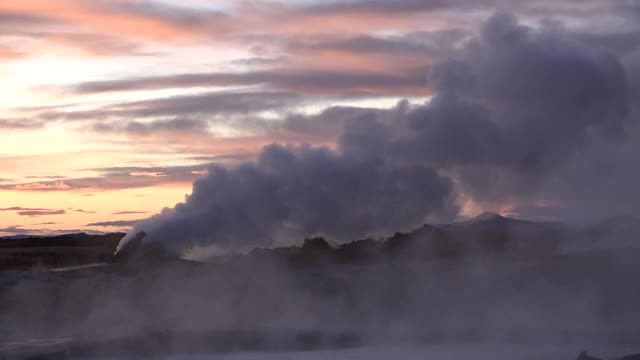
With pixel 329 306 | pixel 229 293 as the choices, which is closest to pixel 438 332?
pixel 329 306

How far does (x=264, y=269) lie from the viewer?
40844 millimetres

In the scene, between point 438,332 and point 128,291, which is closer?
point 438,332

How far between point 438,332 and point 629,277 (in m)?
11.9

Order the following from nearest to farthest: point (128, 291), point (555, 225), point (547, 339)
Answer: point (547, 339) < point (128, 291) < point (555, 225)

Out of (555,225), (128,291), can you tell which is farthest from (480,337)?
(555,225)

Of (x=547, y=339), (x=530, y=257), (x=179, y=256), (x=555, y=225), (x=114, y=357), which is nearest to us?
(x=114, y=357)

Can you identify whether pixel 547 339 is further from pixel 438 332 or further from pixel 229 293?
pixel 229 293

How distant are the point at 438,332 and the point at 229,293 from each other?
7283mm

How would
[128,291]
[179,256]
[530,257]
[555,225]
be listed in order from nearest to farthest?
[128,291] → [179,256] → [530,257] → [555,225]

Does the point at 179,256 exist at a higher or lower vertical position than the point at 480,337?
higher

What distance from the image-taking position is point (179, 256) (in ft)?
132

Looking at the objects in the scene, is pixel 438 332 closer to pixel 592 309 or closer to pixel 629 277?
pixel 592 309

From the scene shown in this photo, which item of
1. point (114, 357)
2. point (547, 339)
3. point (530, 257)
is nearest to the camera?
point (114, 357)

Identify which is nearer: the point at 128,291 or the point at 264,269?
the point at 128,291
